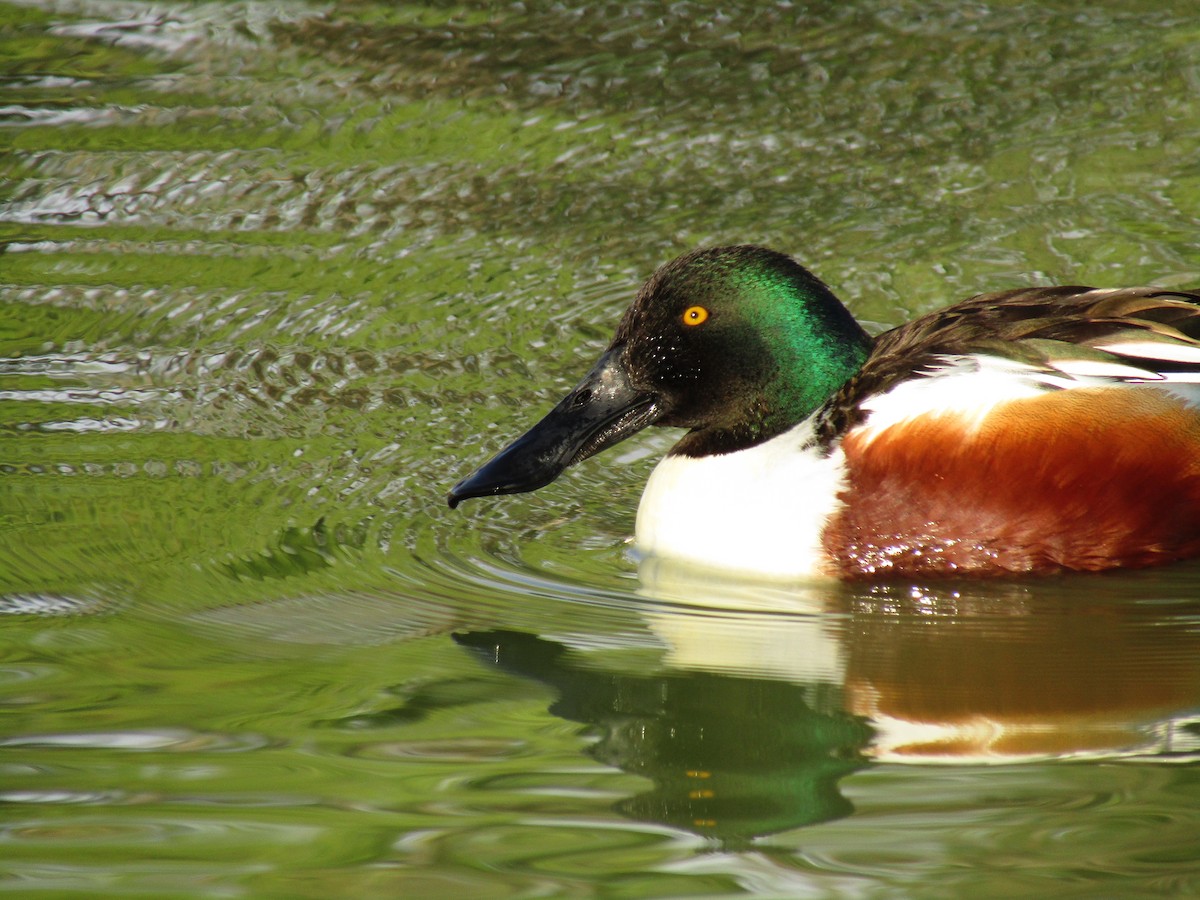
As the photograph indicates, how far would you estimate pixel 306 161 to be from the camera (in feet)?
25.2

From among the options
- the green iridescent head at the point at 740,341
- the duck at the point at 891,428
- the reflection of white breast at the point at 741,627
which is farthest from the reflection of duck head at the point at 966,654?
the green iridescent head at the point at 740,341

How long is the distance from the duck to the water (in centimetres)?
14

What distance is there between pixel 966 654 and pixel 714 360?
3.98 ft

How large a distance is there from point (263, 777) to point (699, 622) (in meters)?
1.36

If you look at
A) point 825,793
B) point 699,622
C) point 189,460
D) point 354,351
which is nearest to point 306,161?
point 354,351

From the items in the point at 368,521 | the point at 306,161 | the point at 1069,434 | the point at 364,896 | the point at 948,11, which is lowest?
the point at 364,896

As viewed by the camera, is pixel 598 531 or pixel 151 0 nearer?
pixel 598 531

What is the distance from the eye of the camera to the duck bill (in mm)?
4684

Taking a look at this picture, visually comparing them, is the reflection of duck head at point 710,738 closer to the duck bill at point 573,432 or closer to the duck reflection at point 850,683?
the duck reflection at point 850,683

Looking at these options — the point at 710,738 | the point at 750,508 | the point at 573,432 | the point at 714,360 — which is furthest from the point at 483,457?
the point at 710,738

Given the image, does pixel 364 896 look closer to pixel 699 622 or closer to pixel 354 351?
pixel 699 622

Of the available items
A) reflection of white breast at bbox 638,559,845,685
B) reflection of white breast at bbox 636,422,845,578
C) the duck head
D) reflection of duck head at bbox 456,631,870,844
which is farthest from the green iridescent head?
reflection of duck head at bbox 456,631,870,844

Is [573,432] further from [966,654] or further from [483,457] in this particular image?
[966,654]

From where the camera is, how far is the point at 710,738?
3473 mm
